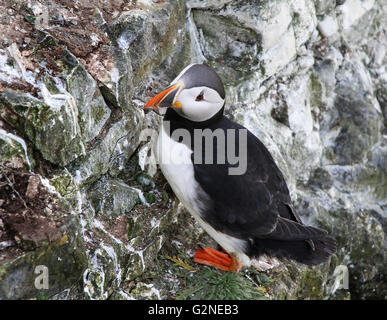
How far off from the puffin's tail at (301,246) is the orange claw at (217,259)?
26cm

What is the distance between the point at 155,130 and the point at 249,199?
1.15 m

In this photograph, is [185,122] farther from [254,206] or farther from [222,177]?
[254,206]

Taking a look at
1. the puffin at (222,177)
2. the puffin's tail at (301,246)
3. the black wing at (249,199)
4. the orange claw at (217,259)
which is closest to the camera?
the puffin at (222,177)

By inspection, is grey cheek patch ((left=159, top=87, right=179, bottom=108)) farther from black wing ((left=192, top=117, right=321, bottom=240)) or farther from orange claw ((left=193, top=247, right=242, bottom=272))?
orange claw ((left=193, top=247, right=242, bottom=272))

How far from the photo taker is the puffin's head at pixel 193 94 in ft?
10.4

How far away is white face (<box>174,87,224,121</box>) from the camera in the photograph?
3186 mm

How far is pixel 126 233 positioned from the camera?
356 centimetres

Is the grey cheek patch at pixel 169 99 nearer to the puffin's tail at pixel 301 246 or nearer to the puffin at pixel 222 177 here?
the puffin at pixel 222 177

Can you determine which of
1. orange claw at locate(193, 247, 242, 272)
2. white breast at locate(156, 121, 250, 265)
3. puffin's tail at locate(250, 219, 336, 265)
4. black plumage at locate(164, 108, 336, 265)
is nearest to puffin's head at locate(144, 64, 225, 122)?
black plumage at locate(164, 108, 336, 265)

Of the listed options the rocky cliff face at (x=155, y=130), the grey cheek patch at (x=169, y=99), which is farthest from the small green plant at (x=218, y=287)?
the grey cheek patch at (x=169, y=99)

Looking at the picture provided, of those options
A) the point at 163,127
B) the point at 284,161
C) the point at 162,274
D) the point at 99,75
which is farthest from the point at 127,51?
the point at 284,161

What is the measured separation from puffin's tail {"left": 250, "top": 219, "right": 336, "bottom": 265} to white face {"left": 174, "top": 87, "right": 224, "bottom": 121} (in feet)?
3.34

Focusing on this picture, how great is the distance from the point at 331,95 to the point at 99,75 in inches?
129
